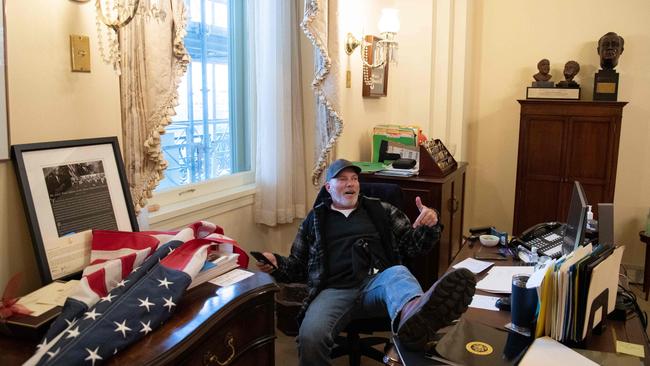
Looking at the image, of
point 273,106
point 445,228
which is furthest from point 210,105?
point 445,228

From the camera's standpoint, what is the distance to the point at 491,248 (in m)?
2.44

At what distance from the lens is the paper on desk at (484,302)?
1802mm

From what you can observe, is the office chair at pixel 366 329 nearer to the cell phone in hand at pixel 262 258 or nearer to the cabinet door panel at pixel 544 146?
the cell phone in hand at pixel 262 258

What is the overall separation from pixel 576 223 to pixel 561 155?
240cm

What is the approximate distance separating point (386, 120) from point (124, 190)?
2813mm

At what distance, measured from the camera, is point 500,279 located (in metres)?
2.02

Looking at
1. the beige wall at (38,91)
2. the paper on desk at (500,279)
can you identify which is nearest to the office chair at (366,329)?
the paper on desk at (500,279)

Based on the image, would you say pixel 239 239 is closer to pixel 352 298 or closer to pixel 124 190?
pixel 352 298

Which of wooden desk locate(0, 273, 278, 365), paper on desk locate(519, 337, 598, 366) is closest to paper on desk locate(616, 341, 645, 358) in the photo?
paper on desk locate(519, 337, 598, 366)

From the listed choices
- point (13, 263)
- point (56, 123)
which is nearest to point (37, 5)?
point (56, 123)

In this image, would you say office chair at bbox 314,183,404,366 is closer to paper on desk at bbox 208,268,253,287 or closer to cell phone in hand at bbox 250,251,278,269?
cell phone in hand at bbox 250,251,278,269

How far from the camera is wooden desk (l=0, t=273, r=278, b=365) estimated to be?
1.28 m

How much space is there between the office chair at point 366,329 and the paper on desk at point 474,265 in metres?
0.49

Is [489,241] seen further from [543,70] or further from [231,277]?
[543,70]
